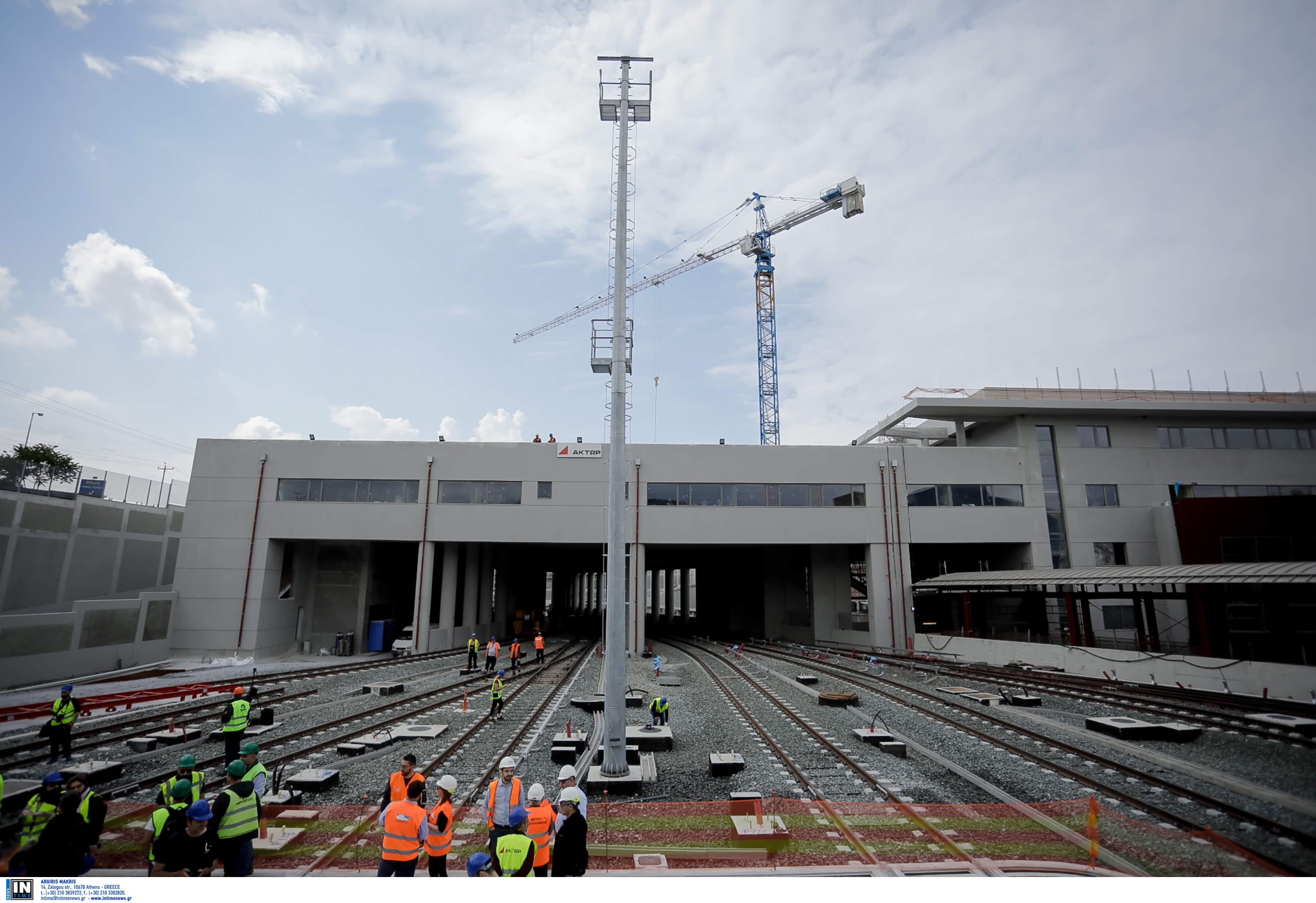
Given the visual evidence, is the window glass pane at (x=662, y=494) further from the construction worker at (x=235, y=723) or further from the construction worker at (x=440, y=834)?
the construction worker at (x=440, y=834)

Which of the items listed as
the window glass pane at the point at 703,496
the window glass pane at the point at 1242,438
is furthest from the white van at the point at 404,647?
the window glass pane at the point at 1242,438

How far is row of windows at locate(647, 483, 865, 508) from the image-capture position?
110ft

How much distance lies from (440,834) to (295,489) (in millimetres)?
32001

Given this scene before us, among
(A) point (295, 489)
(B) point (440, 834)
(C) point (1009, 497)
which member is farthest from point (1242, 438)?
(A) point (295, 489)

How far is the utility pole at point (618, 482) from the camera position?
33.7 feet

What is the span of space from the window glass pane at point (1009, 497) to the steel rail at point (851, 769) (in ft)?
68.0

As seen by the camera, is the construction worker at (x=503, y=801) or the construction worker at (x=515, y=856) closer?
the construction worker at (x=515, y=856)

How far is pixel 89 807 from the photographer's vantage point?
634 cm

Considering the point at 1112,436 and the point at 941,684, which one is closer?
the point at 941,684

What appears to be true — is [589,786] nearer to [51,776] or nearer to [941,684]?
[51,776]

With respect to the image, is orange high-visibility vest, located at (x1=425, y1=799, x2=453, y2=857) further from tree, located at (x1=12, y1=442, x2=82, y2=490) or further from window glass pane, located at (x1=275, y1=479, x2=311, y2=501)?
window glass pane, located at (x1=275, y1=479, x2=311, y2=501)
